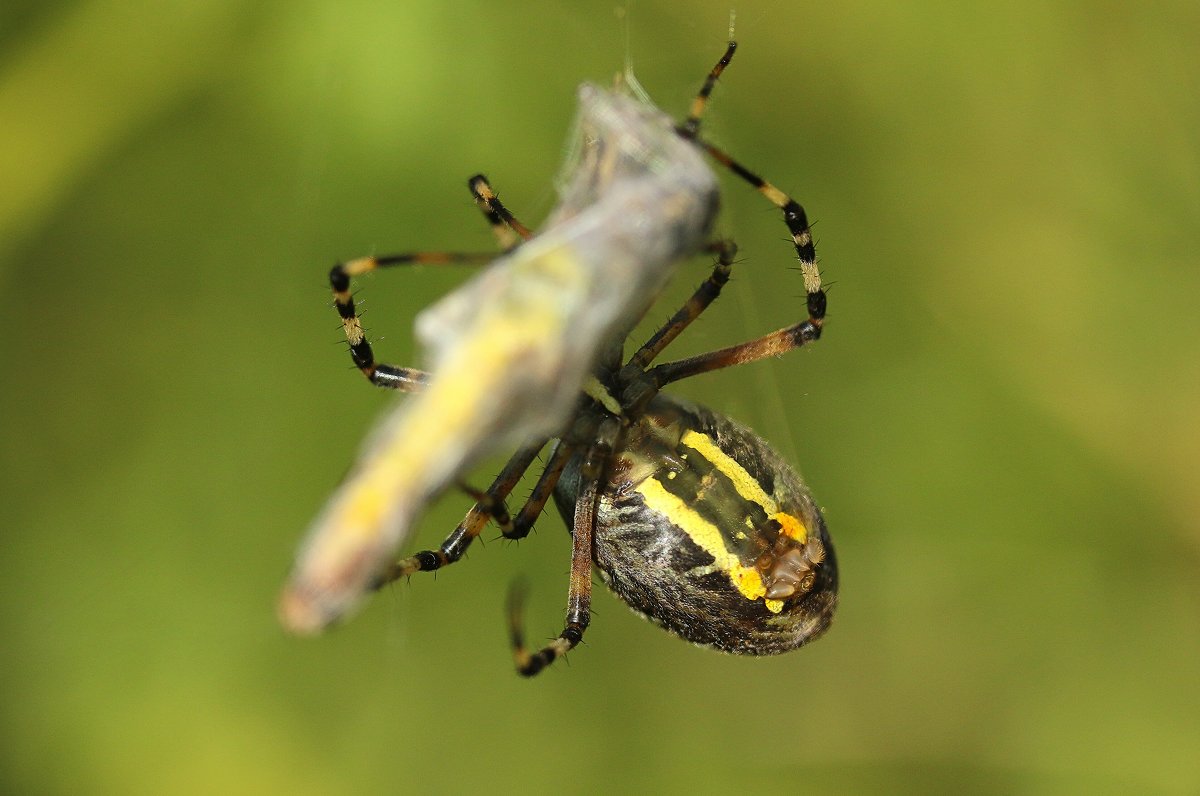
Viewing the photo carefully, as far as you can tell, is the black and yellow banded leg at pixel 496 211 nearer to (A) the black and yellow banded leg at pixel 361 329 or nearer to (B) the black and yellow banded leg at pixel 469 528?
(A) the black and yellow banded leg at pixel 361 329

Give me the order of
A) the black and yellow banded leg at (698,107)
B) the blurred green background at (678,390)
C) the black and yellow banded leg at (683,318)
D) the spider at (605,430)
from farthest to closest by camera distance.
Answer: the blurred green background at (678,390), the black and yellow banded leg at (683,318), the black and yellow banded leg at (698,107), the spider at (605,430)

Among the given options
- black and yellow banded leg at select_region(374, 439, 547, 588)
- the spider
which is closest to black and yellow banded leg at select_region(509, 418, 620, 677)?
the spider

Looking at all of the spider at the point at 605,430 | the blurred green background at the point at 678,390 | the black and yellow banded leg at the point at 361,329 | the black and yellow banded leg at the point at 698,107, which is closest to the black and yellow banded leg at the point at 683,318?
the spider at the point at 605,430

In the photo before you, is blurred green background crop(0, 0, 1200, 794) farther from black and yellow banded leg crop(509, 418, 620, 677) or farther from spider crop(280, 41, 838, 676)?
spider crop(280, 41, 838, 676)

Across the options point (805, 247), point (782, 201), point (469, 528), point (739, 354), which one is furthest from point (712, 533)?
point (782, 201)

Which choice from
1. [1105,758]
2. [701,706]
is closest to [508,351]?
[701,706]

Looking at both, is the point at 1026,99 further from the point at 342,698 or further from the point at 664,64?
the point at 342,698

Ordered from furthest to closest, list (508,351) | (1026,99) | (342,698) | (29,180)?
(1026,99)
(342,698)
(29,180)
(508,351)
